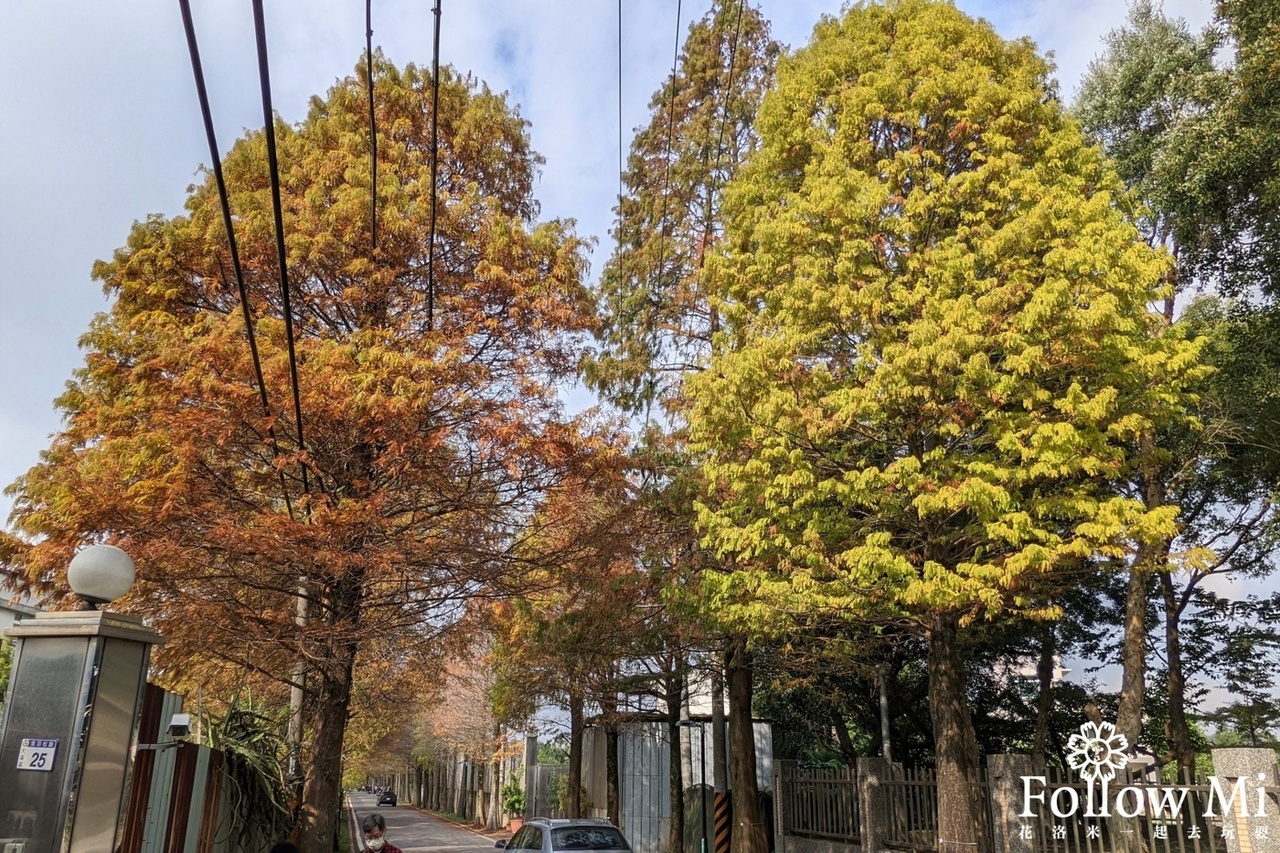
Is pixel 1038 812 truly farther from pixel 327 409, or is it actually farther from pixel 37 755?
pixel 37 755

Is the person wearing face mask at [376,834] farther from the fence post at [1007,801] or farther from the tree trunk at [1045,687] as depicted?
the tree trunk at [1045,687]

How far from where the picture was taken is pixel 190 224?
33.9 feet

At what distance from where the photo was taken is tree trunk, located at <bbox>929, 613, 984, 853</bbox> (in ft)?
33.1

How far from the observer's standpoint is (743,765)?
1608 cm

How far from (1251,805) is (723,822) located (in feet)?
37.9

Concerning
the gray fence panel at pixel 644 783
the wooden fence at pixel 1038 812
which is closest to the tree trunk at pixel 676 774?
the gray fence panel at pixel 644 783

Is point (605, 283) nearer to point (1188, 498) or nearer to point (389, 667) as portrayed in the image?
point (389, 667)

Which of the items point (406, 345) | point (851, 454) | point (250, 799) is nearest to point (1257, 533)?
point (851, 454)

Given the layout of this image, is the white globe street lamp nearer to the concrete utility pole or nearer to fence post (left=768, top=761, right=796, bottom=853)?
the concrete utility pole

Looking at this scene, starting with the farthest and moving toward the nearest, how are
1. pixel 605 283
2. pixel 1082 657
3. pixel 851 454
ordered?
pixel 1082 657 → pixel 605 283 → pixel 851 454

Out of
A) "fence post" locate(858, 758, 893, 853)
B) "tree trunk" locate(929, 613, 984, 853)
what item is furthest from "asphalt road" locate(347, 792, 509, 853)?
"tree trunk" locate(929, 613, 984, 853)

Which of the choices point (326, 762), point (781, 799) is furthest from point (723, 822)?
point (326, 762)

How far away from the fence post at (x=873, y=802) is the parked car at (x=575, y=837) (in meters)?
3.83

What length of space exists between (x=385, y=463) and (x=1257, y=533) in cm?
1727
